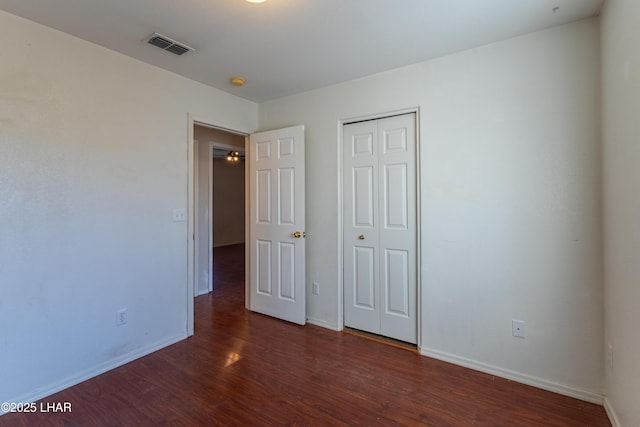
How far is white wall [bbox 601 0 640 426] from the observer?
1.34m

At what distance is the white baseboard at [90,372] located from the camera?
191 cm

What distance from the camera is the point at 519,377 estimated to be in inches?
82.2

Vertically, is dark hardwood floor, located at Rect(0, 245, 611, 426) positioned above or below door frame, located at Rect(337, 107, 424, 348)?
below

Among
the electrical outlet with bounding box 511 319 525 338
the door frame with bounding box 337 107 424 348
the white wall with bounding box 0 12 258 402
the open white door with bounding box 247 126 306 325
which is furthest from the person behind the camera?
→ the open white door with bounding box 247 126 306 325

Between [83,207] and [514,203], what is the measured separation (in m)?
3.10

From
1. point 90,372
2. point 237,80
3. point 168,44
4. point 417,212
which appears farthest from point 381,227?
point 90,372

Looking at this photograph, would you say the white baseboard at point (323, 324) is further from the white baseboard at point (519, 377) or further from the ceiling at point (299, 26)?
the ceiling at point (299, 26)

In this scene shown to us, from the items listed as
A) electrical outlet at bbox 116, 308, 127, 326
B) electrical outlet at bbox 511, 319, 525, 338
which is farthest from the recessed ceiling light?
electrical outlet at bbox 511, 319, 525, 338

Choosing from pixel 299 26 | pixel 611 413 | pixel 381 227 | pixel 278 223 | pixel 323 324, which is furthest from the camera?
pixel 278 223

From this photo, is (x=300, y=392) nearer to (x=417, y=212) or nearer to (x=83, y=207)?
(x=417, y=212)

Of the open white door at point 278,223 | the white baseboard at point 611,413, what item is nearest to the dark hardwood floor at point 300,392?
the white baseboard at point 611,413

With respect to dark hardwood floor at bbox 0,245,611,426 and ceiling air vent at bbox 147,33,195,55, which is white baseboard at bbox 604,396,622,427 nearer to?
dark hardwood floor at bbox 0,245,611,426

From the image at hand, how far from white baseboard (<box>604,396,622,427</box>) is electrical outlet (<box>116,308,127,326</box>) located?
327 cm

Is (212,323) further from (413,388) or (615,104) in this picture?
(615,104)
